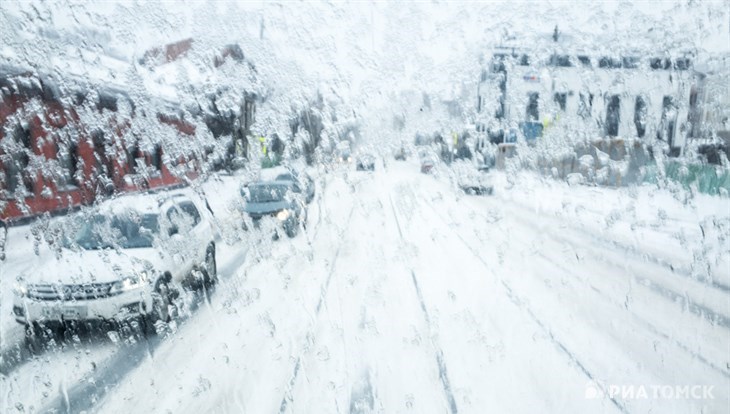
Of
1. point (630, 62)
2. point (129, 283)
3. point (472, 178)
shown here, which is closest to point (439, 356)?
point (472, 178)

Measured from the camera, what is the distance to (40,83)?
64.1 inches

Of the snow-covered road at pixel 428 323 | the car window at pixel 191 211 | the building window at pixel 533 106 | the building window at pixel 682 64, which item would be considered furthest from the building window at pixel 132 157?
the building window at pixel 682 64

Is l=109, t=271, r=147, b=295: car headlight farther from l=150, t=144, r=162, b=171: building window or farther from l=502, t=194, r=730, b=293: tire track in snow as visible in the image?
l=502, t=194, r=730, b=293: tire track in snow

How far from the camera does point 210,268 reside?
1935 mm

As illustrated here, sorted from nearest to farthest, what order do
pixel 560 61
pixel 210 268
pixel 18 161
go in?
pixel 18 161 → pixel 560 61 → pixel 210 268

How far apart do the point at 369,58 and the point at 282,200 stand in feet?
2.56

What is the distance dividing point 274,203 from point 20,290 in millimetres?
1104

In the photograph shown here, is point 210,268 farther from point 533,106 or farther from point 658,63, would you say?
point 658,63

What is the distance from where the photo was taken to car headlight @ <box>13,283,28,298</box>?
1.72m

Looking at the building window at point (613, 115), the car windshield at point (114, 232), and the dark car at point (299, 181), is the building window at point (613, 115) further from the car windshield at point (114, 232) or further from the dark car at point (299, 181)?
the car windshield at point (114, 232)

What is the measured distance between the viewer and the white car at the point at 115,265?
68.1 inches

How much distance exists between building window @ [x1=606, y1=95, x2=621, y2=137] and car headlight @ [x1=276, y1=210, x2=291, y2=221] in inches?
59.7

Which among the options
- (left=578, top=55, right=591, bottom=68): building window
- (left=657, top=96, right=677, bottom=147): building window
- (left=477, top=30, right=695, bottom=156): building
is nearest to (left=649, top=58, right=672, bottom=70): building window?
(left=477, top=30, right=695, bottom=156): building

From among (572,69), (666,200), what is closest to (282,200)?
(572,69)
